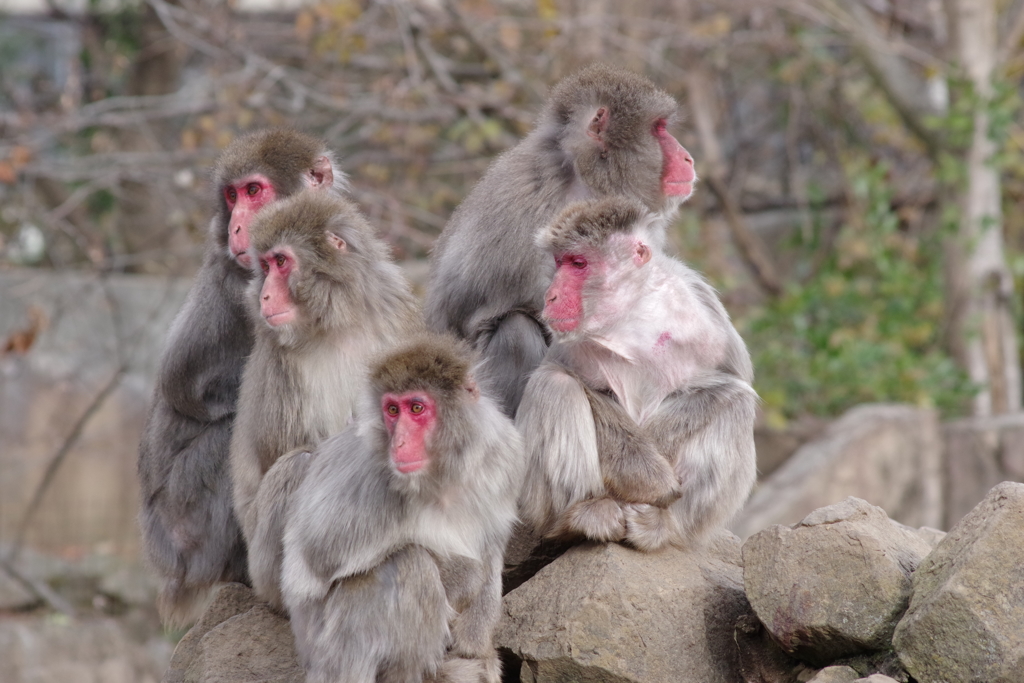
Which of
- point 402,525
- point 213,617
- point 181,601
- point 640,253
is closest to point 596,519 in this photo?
point 402,525

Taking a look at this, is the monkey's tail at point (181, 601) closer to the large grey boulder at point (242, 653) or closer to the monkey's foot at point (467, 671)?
the large grey boulder at point (242, 653)

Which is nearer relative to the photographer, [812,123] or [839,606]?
[839,606]

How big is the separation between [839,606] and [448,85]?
608cm

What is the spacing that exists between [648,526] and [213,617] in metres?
1.74

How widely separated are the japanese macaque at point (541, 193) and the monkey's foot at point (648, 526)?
0.62m

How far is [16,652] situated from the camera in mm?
9086

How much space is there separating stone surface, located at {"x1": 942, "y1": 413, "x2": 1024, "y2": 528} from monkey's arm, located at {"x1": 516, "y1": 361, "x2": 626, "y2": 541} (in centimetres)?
513

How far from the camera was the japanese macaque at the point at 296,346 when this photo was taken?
3770 mm

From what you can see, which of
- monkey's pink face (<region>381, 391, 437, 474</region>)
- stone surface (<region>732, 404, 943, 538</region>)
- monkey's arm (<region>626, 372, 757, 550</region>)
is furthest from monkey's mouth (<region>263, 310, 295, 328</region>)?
stone surface (<region>732, 404, 943, 538</region>)

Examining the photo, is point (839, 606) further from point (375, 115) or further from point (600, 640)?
point (375, 115)

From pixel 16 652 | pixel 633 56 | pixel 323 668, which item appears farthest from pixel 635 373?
pixel 16 652

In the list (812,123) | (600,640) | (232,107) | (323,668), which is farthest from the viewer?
(812,123)

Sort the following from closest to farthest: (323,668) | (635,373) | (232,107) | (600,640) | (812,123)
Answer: (323,668) < (600,640) < (635,373) < (232,107) < (812,123)

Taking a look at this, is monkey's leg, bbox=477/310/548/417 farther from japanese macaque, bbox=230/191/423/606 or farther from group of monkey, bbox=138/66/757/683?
japanese macaque, bbox=230/191/423/606
